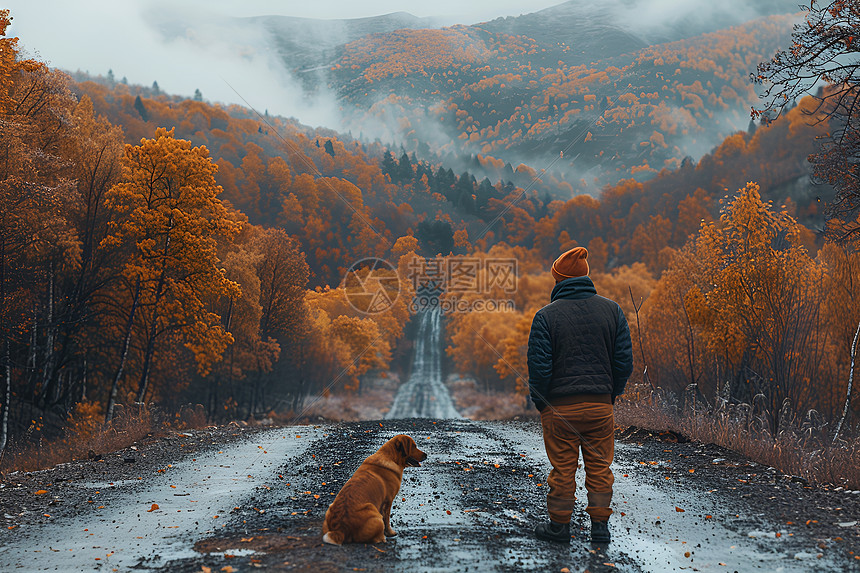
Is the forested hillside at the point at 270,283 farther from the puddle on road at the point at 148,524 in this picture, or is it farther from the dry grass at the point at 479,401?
the puddle on road at the point at 148,524

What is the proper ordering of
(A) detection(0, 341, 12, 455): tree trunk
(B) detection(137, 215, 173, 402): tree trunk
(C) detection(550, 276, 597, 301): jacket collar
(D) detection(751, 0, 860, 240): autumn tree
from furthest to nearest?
(B) detection(137, 215, 173, 402): tree trunk → (A) detection(0, 341, 12, 455): tree trunk → (D) detection(751, 0, 860, 240): autumn tree → (C) detection(550, 276, 597, 301): jacket collar

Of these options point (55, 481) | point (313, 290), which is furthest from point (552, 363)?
point (313, 290)

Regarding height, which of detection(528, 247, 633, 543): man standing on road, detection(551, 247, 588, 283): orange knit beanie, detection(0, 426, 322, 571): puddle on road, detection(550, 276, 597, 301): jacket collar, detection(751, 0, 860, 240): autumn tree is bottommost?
detection(0, 426, 322, 571): puddle on road

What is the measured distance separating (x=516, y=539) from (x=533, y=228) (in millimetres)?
102547

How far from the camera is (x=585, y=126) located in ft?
594

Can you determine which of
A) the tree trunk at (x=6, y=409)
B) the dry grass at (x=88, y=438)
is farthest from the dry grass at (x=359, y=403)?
the tree trunk at (x=6, y=409)

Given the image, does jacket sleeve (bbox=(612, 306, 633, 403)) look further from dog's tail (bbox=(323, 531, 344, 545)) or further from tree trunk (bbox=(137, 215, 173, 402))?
tree trunk (bbox=(137, 215, 173, 402))

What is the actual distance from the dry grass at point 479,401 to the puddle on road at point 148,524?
139 ft

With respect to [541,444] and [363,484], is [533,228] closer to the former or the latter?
[541,444]

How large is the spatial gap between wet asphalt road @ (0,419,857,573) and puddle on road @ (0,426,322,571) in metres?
0.02

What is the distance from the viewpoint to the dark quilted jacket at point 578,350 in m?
5.32

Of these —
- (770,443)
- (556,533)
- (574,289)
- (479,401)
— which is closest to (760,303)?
(770,443)

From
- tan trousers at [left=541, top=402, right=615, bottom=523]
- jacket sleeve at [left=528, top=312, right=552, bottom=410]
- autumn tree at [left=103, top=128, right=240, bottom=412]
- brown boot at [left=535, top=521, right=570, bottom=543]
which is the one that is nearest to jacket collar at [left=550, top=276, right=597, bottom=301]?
jacket sleeve at [left=528, top=312, right=552, bottom=410]

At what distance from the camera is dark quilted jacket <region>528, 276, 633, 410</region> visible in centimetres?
532
